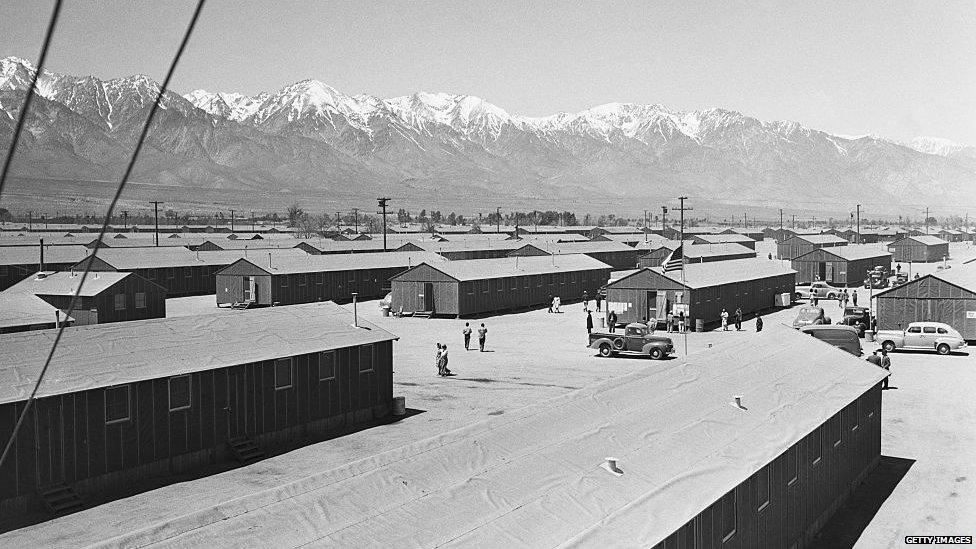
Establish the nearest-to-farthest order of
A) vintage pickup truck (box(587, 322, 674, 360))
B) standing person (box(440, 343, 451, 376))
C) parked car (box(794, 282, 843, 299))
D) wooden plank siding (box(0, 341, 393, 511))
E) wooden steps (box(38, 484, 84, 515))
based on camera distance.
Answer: wooden steps (box(38, 484, 84, 515)) < wooden plank siding (box(0, 341, 393, 511)) < standing person (box(440, 343, 451, 376)) < vintage pickup truck (box(587, 322, 674, 360)) < parked car (box(794, 282, 843, 299))

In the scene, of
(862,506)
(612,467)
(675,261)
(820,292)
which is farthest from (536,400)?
(820,292)

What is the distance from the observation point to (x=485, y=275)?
65.6 meters

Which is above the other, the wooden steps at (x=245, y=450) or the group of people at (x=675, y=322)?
the group of people at (x=675, y=322)

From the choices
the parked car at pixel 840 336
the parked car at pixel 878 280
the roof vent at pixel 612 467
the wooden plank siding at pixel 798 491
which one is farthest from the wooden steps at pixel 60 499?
the parked car at pixel 878 280

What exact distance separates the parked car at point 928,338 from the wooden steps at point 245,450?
1238 inches

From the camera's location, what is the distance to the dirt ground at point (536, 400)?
2088 centimetres

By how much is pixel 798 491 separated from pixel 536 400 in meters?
15.9

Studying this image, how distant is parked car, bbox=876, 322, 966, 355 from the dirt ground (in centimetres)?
50

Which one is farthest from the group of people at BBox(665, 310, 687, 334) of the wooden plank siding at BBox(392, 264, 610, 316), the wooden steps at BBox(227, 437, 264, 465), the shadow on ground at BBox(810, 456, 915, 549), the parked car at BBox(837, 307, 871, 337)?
the wooden steps at BBox(227, 437, 264, 465)

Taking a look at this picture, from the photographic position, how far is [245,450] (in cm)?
2584

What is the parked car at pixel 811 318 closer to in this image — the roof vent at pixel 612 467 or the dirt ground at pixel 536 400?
the dirt ground at pixel 536 400

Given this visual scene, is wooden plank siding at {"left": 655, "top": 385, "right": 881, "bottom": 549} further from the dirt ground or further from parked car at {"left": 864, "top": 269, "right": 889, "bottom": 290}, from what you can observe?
parked car at {"left": 864, "top": 269, "right": 889, "bottom": 290}

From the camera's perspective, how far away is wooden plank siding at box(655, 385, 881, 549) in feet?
49.8

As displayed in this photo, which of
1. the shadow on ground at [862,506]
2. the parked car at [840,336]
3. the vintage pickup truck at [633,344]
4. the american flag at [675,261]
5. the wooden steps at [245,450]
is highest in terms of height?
the american flag at [675,261]
